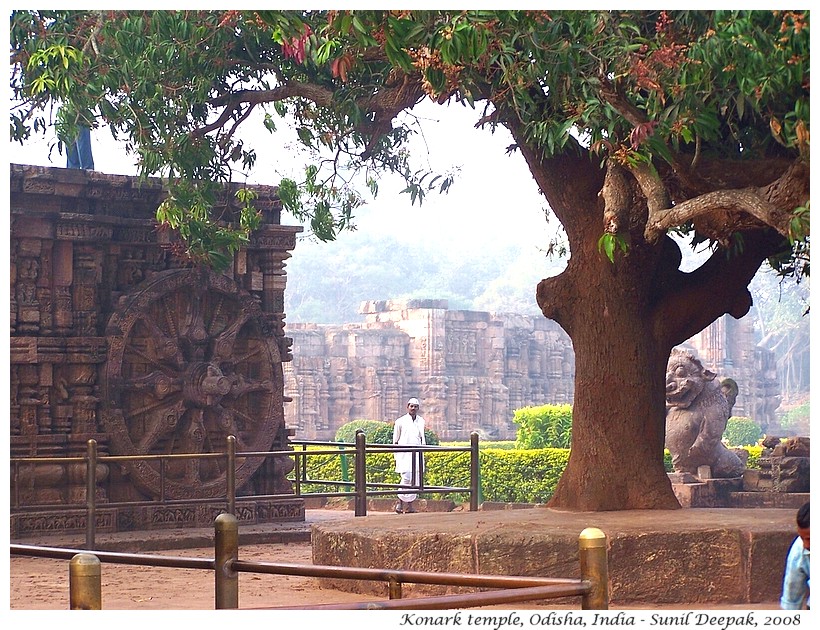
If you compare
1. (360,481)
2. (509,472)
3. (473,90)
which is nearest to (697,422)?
(509,472)

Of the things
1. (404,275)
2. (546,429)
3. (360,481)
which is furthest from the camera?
(404,275)

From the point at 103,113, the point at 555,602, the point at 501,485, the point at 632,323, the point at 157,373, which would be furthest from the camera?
the point at 501,485

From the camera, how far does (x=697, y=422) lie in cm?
1521

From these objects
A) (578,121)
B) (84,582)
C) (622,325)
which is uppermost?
(578,121)

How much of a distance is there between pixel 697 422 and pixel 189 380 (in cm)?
635

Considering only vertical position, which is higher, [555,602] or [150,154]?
[150,154]

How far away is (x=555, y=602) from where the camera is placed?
7.28m

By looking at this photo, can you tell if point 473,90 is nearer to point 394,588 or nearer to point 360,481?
point 394,588

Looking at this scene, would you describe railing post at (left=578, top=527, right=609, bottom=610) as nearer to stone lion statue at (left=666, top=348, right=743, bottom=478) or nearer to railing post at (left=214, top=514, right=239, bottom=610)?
railing post at (left=214, top=514, right=239, bottom=610)

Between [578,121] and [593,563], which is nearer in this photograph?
[593,563]

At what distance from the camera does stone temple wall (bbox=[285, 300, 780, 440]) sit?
107 feet
